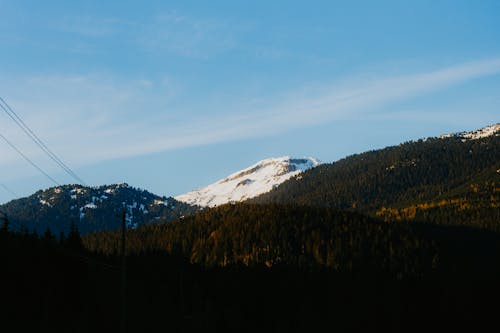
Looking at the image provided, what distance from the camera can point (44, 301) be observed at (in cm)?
9175

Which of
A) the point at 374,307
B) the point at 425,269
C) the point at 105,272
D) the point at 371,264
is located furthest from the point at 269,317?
the point at 425,269

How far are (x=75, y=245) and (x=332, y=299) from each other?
75.4 meters

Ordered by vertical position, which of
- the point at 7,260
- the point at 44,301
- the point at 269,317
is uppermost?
the point at 7,260

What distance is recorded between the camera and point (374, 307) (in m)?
148

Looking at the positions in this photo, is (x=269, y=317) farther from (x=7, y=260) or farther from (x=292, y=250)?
(x=7, y=260)

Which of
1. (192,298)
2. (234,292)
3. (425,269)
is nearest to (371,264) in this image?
(425,269)

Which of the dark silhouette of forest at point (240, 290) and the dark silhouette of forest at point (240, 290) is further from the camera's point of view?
the dark silhouette of forest at point (240, 290)

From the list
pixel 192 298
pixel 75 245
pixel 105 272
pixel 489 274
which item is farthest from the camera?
pixel 489 274

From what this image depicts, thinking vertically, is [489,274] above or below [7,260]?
below

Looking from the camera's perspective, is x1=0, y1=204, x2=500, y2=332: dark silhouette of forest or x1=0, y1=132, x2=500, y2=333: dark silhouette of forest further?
x1=0, y1=204, x2=500, y2=332: dark silhouette of forest

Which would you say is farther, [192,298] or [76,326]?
[192,298]

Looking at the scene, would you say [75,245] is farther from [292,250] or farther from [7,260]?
[292,250]

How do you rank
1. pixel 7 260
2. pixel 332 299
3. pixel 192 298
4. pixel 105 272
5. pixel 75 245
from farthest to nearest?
1. pixel 332 299
2. pixel 192 298
3. pixel 105 272
4. pixel 75 245
5. pixel 7 260

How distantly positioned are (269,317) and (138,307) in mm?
32905
